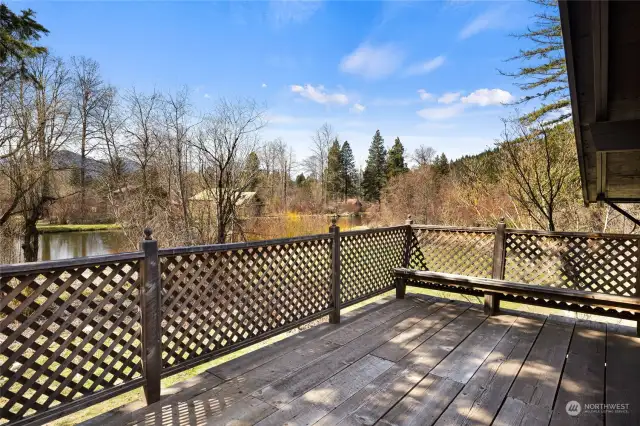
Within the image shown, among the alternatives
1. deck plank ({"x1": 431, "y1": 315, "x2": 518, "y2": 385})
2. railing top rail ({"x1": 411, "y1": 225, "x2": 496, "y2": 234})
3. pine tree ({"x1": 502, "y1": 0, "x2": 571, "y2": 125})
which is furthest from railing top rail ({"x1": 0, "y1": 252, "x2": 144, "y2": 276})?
pine tree ({"x1": 502, "y1": 0, "x2": 571, "y2": 125})

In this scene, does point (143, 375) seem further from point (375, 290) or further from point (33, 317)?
point (375, 290)

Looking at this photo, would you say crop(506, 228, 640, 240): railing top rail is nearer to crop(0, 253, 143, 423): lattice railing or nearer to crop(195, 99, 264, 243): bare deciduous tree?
crop(0, 253, 143, 423): lattice railing

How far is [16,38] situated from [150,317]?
30.9 ft

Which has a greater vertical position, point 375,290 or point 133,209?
point 133,209

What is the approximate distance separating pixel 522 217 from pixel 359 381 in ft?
26.3

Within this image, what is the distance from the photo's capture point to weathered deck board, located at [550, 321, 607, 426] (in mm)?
1917

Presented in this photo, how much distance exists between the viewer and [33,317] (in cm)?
165

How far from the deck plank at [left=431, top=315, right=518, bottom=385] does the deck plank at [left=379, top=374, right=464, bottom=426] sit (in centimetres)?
12

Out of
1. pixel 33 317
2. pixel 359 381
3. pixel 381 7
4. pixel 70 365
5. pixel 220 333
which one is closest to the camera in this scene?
pixel 33 317

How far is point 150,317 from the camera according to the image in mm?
2096

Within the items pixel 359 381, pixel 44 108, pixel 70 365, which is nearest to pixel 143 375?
pixel 70 365

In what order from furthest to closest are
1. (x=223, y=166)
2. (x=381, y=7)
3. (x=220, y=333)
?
(x=223, y=166), (x=381, y=7), (x=220, y=333)

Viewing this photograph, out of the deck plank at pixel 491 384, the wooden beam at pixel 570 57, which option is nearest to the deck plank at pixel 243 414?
the deck plank at pixel 491 384

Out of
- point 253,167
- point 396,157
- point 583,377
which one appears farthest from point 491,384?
point 396,157
